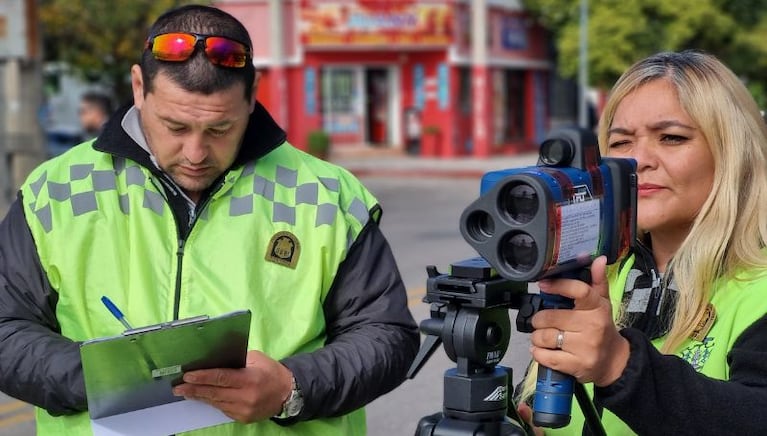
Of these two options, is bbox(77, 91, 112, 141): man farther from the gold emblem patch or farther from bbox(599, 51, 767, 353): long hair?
bbox(599, 51, 767, 353): long hair

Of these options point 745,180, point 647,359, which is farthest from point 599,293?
point 745,180

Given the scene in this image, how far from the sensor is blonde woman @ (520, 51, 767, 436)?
73.4 inches

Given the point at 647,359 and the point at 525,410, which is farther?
the point at 525,410

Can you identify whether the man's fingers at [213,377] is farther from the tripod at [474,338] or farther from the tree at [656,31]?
the tree at [656,31]

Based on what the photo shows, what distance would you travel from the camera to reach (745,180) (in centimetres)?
218

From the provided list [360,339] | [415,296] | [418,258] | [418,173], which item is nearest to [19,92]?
[418,258]

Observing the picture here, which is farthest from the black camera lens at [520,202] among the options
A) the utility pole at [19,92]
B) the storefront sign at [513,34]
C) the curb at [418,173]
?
the storefront sign at [513,34]

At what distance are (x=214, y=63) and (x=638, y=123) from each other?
2.92ft

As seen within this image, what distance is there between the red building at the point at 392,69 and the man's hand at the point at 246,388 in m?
24.1

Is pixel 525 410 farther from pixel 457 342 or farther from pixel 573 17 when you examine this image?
pixel 573 17

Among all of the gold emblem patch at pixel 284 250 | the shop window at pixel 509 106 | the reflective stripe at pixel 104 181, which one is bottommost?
the shop window at pixel 509 106

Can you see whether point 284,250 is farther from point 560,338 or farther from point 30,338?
point 560,338

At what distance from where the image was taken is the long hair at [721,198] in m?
2.13

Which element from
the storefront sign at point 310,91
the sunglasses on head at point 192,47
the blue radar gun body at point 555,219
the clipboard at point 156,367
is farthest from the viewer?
the storefront sign at point 310,91
